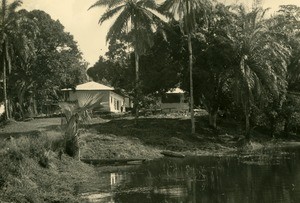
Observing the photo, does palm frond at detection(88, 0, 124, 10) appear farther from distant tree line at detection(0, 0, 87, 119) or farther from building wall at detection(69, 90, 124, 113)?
building wall at detection(69, 90, 124, 113)

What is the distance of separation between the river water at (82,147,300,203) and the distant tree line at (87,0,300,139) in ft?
46.1

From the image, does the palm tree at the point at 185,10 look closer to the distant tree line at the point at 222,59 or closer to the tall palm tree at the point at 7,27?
the distant tree line at the point at 222,59

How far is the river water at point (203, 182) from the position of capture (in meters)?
20.3

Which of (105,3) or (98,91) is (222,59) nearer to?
(105,3)

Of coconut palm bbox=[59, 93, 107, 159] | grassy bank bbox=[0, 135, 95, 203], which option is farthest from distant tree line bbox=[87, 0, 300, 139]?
grassy bank bbox=[0, 135, 95, 203]

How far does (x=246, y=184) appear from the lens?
76.8ft

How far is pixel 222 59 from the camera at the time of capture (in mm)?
48656

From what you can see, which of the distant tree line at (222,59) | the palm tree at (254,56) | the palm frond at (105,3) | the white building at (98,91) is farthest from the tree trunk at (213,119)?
the palm frond at (105,3)

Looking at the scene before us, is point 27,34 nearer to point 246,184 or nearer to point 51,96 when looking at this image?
point 51,96

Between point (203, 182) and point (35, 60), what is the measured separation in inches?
1536

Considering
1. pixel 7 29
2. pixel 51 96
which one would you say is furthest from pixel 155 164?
pixel 51 96

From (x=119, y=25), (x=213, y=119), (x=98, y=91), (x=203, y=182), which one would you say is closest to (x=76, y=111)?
(x=203, y=182)

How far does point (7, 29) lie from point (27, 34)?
2.82m

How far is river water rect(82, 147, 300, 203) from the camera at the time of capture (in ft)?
66.7
